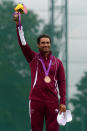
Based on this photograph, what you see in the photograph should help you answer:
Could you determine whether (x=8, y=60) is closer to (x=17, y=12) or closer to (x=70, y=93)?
(x=70, y=93)

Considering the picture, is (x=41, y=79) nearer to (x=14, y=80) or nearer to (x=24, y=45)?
(x=24, y=45)

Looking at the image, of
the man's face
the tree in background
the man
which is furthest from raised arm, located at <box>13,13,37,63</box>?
the tree in background

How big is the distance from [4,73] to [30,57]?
609cm

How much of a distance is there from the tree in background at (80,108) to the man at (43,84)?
580cm

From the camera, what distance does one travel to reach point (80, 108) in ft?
35.8

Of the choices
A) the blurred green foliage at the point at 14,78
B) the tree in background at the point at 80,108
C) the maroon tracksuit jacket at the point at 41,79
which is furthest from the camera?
the blurred green foliage at the point at 14,78

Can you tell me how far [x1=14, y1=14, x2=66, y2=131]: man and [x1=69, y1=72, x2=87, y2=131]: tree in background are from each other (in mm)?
5800

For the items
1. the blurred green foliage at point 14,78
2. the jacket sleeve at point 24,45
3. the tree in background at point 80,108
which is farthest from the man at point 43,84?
the blurred green foliage at point 14,78

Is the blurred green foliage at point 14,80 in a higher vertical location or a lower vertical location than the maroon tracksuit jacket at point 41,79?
lower

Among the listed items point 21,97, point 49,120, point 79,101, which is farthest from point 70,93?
point 49,120

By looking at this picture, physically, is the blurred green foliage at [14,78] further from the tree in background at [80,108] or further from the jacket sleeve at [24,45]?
the jacket sleeve at [24,45]

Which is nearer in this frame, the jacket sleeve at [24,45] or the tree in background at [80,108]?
the jacket sleeve at [24,45]

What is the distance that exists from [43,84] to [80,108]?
20.0 feet

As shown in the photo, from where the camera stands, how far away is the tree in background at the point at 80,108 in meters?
10.8
